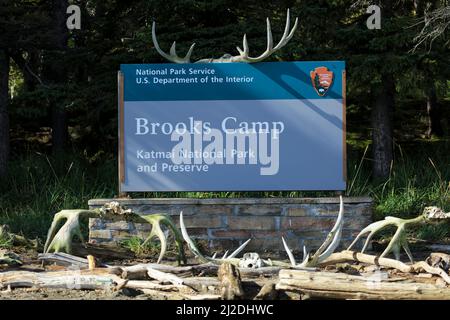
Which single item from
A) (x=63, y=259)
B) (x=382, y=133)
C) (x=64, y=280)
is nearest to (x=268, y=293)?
(x=64, y=280)

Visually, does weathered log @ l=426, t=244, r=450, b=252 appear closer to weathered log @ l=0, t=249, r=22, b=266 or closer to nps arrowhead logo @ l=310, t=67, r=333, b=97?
nps arrowhead logo @ l=310, t=67, r=333, b=97

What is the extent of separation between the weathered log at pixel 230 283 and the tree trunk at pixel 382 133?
660 centimetres

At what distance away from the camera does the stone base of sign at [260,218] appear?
8367 mm

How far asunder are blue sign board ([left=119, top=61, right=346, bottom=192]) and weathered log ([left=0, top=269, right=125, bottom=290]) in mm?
2341

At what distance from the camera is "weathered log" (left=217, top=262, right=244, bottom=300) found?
568 centimetres

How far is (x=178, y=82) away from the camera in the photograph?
8672 millimetres

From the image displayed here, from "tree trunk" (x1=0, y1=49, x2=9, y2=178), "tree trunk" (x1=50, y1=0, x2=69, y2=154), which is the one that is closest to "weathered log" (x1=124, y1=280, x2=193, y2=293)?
"tree trunk" (x1=0, y1=49, x2=9, y2=178)

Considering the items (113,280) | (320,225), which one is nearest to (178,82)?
(320,225)

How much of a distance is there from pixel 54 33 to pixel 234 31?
3.07 meters

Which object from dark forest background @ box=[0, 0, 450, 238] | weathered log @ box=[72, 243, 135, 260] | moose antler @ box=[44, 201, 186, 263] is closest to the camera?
moose antler @ box=[44, 201, 186, 263]

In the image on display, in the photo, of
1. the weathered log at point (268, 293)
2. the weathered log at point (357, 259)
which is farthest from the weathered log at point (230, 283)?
the weathered log at point (357, 259)

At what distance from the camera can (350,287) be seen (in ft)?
18.8

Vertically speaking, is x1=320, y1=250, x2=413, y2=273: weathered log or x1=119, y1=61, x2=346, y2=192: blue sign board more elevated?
x1=119, y1=61, x2=346, y2=192: blue sign board

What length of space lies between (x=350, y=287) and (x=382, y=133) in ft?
23.0
